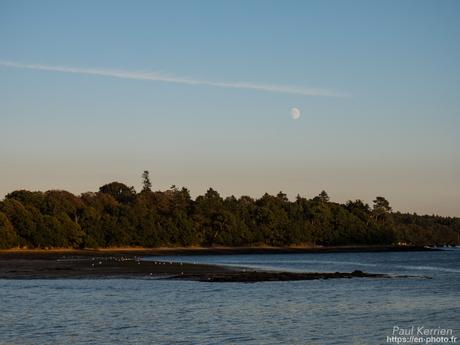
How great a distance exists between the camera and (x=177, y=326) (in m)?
38.8

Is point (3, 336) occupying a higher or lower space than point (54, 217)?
lower

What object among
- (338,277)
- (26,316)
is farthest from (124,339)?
(338,277)

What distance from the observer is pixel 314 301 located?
5166 centimetres

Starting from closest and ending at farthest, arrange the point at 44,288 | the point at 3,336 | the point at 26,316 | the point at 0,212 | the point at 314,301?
the point at 3,336 → the point at 26,316 → the point at 314,301 → the point at 44,288 → the point at 0,212

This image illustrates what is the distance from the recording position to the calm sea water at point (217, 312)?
3547cm

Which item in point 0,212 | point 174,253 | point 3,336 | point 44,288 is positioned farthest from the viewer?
point 174,253

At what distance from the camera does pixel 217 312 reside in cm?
4512

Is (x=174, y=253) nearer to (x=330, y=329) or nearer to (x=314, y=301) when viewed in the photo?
(x=314, y=301)

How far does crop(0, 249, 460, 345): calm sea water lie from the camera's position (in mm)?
35469

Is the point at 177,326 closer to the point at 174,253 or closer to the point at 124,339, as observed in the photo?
the point at 124,339

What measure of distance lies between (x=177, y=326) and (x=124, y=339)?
486 centimetres

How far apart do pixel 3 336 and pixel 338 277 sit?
48.9 m

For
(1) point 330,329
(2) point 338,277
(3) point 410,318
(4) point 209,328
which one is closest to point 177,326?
(4) point 209,328

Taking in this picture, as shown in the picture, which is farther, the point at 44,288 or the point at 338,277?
the point at 338,277
